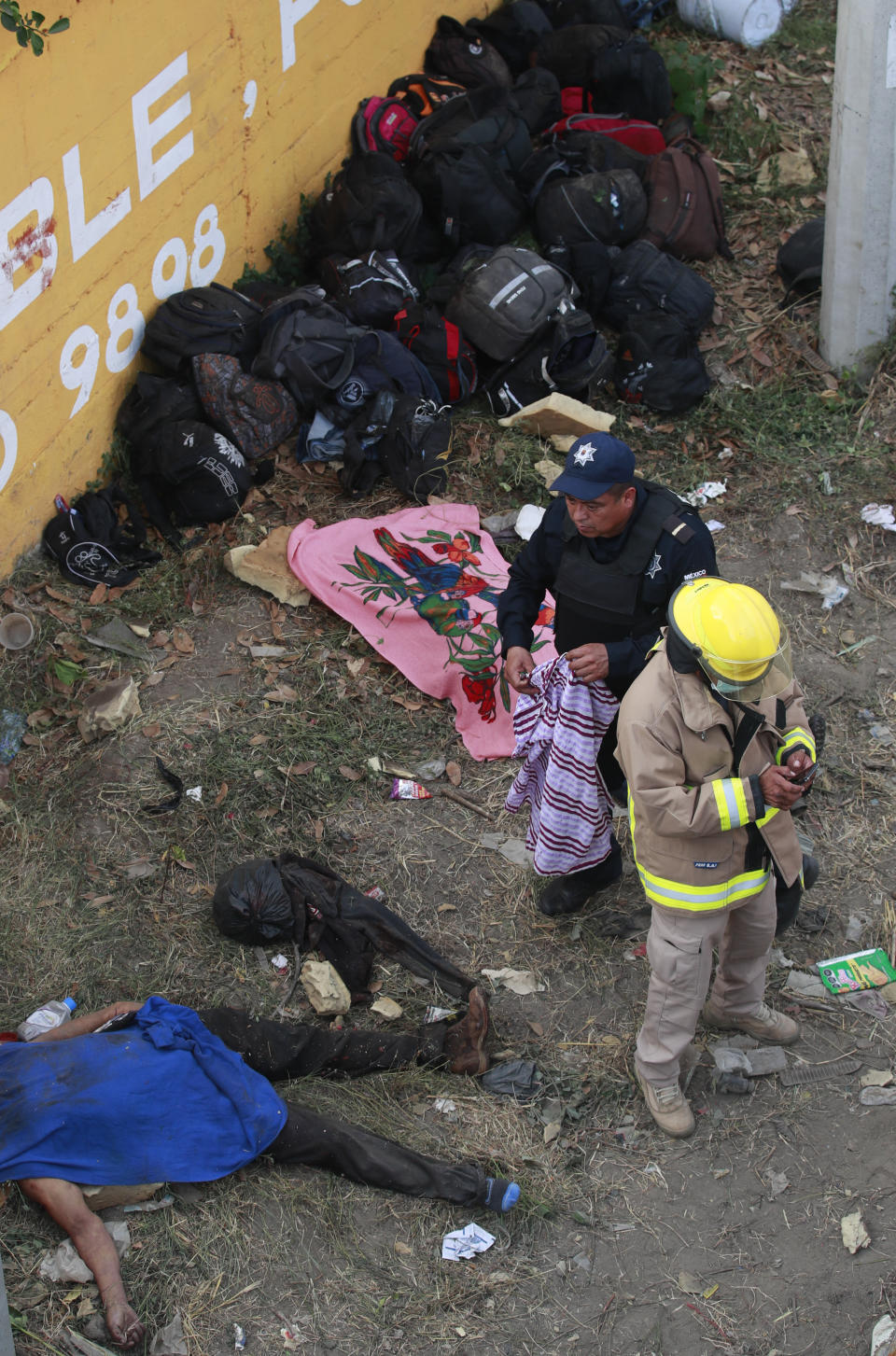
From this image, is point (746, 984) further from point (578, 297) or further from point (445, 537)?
point (578, 297)

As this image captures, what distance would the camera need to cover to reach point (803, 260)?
7809 mm

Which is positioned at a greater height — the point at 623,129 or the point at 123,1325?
the point at 623,129

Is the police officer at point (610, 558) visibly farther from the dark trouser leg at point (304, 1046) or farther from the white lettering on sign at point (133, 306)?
the white lettering on sign at point (133, 306)

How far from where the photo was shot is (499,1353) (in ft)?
11.6

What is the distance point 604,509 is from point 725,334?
14.6 ft

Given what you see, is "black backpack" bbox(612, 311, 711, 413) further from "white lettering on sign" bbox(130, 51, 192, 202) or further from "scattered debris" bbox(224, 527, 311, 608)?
"white lettering on sign" bbox(130, 51, 192, 202)

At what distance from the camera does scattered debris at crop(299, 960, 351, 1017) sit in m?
4.50

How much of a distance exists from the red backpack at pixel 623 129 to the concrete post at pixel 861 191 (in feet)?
5.63

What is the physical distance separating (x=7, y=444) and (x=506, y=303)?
2.96 metres

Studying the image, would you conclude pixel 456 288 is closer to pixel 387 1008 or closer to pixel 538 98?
pixel 538 98

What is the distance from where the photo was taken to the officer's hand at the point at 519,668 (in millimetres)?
4242

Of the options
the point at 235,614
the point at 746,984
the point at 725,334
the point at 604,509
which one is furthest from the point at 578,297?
the point at 746,984

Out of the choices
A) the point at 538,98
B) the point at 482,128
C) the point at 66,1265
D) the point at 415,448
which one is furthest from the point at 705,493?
the point at 66,1265

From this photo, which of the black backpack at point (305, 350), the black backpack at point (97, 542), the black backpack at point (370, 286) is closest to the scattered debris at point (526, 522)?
the black backpack at point (305, 350)
